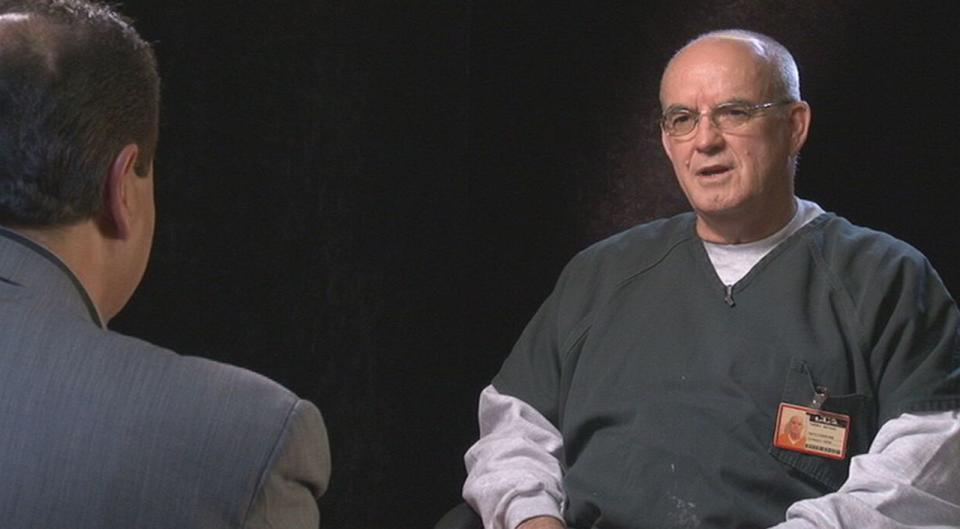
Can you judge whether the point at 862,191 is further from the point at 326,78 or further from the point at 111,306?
the point at 111,306

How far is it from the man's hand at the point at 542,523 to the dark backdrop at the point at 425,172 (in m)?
0.85

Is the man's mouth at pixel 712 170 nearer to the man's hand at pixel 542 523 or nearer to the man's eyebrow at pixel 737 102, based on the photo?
the man's eyebrow at pixel 737 102

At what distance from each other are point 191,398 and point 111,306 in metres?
0.24

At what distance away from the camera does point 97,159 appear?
1.17 metres

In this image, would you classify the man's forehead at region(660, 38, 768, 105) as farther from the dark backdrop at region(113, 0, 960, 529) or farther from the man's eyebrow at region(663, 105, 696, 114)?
the dark backdrop at region(113, 0, 960, 529)

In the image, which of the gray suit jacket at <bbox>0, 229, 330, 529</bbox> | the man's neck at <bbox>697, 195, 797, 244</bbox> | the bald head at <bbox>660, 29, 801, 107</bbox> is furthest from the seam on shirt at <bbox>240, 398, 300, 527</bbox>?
the bald head at <bbox>660, 29, 801, 107</bbox>

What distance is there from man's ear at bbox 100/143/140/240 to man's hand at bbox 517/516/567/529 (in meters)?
1.24

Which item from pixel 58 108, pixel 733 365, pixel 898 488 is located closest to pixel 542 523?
pixel 733 365

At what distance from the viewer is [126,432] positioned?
3.39ft

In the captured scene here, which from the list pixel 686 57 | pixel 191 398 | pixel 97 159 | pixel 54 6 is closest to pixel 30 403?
pixel 191 398

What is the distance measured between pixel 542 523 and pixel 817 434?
518 millimetres

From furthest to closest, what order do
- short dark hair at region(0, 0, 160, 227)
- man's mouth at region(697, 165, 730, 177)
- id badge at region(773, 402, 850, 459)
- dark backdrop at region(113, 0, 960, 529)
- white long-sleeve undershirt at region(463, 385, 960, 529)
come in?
1. dark backdrop at region(113, 0, 960, 529)
2. man's mouth at region(697, 165, 730, 177)
3. id badge at region(773, 402, 850, 459)
4. white long-sleeve undershirt at region(463, 385, 960, 529)
5. short dark hair at region(0, 0, 160, 227)

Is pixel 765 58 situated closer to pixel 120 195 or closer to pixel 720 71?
pixel 720 71

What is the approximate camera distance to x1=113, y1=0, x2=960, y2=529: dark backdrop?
8.75 ft
